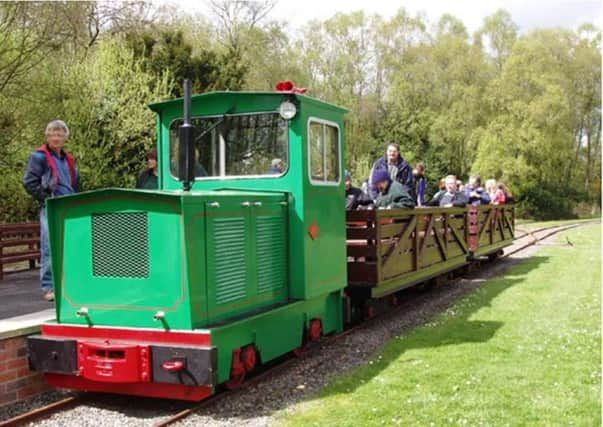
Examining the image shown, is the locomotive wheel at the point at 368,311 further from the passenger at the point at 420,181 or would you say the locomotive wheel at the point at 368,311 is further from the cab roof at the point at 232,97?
the passenger at the point at 420,181

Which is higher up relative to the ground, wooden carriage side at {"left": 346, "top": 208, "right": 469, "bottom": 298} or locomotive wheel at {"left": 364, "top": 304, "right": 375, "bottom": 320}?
wooden carriage side at {"left": 346, "top": 208, "right": 469, "bottom": 298}

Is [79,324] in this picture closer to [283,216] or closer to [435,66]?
[283,216]

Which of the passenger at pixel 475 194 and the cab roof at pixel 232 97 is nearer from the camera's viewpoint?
the cab roof at pixel 232 97

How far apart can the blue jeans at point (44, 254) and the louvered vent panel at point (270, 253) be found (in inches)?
86.4

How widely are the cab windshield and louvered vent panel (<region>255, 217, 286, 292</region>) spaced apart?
1.81ft

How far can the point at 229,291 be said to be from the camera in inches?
229

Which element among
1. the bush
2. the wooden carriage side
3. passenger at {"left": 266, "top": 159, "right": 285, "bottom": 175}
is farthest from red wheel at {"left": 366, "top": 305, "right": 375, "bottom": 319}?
the bush

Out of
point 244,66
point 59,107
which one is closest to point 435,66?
point 244,66

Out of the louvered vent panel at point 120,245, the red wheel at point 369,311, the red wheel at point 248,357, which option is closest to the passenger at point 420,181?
the red wheel at point 369,311

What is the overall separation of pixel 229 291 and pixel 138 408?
3.95 feet

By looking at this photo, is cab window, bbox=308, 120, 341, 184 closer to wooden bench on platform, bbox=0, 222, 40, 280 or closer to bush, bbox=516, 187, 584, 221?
wooden bench on platform, bbox=0, 222, 40, 280

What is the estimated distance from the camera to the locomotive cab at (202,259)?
5.27 m

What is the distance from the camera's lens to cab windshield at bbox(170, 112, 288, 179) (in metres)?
A: 6.62

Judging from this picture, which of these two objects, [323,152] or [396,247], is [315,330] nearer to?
[323,152]
